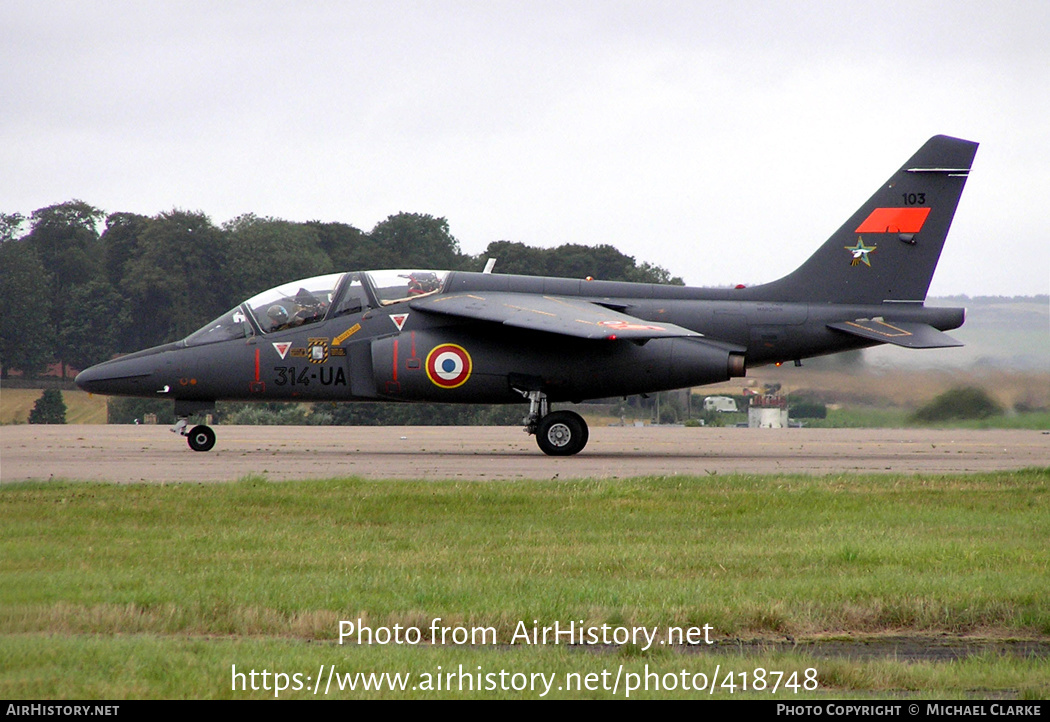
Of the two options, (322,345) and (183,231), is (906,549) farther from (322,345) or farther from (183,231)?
(183,231)

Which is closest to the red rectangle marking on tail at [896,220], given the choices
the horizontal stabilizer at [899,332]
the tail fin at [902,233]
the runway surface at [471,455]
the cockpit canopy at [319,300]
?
the tail fin at [902,233]

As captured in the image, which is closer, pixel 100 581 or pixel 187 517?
pixel 100 581

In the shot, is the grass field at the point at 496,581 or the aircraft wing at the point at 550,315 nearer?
the grass field at the point at 496,581

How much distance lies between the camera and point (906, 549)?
8805mm

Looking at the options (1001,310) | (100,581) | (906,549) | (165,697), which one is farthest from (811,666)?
(1001,310)

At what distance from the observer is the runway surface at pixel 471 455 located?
15484 millimetres

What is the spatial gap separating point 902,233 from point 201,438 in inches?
518

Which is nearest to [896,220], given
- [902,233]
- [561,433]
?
[902,233]

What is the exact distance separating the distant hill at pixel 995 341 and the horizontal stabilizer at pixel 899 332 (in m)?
2.33

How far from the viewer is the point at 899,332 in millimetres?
20172

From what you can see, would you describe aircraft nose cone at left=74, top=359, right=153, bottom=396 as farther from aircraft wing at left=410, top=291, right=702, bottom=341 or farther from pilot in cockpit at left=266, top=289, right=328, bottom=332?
aircraft wing at left=410, top=291, right=702, bottom=341

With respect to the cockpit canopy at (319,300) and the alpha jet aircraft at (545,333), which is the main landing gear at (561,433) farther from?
the cockpit canopy at (319,300)

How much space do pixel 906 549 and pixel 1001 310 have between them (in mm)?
16601

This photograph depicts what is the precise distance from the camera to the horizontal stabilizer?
65.5 ft
